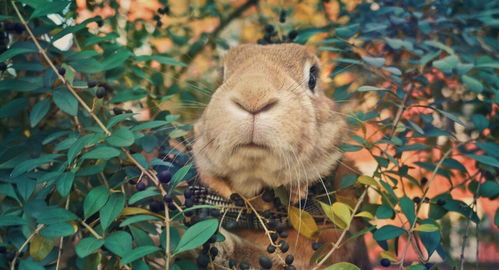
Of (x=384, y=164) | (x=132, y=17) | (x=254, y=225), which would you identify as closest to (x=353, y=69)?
(x=384, y=164)

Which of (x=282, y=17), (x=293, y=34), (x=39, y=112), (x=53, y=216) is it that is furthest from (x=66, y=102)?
(x=282, y=17)

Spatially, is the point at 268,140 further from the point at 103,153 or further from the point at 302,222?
the point at 103,153

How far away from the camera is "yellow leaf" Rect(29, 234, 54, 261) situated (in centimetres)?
150

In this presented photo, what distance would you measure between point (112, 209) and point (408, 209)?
940 millimetres

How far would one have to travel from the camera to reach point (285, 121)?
5.57 ft

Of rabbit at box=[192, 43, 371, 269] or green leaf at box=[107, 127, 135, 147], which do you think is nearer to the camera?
green leaf at box=[107, 127, 135, 147]

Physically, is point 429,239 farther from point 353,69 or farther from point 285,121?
point 353,69

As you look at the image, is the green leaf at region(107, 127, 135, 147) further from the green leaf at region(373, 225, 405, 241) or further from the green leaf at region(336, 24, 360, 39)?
the green leaf at region(336, 24, 360, 39)

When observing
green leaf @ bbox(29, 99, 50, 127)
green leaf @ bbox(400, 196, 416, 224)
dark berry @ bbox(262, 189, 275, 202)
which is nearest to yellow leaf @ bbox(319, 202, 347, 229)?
green leaf @ bbox(400, 196, 416, 224)

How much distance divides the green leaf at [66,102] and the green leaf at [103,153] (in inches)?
9.4

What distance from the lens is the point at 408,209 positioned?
63.4 inches

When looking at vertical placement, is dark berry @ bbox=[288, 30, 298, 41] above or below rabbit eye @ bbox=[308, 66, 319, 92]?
above

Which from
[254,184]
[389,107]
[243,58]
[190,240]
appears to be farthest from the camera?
[389,107]

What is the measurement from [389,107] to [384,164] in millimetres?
793
